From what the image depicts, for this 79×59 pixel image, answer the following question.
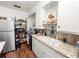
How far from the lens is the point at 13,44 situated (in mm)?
3955

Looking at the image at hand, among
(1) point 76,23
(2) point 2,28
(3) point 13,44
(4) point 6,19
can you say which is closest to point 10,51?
(3) point 13,44

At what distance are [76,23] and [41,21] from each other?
6.60 ft

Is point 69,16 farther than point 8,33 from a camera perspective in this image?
No

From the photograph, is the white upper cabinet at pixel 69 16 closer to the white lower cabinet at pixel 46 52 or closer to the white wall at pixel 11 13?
the white lower cabinet at pixel 46 52

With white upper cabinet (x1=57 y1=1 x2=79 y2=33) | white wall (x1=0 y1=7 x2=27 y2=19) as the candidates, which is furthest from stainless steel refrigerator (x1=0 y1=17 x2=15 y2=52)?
white upper cabinet (x1=57 y1=1 x2=79 y2=33)

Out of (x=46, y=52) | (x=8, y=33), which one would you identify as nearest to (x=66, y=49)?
(x=46, y=52)

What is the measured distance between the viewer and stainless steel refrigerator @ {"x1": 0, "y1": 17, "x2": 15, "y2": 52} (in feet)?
12.1

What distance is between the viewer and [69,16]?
1608 millimetres

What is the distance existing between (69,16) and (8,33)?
10.5ft

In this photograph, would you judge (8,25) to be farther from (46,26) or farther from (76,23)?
(76,23)

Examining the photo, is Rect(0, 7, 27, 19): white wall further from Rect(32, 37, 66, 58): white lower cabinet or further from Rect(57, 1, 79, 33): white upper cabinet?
Rect(57, 1, 79, 33): white upper cabinet

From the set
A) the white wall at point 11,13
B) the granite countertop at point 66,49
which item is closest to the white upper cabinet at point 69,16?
the granite countertop at point 66,49

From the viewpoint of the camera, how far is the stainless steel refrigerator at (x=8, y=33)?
367 centimetres

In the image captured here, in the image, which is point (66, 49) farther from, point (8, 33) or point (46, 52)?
point (8, 33)
